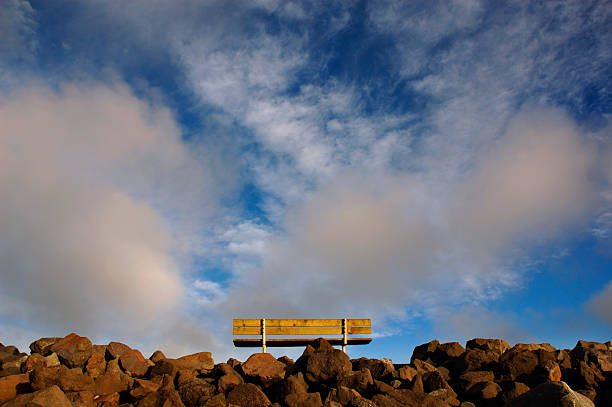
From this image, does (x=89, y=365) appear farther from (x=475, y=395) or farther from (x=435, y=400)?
(x=475, y=395)

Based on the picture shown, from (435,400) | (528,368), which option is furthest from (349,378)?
(528,368)

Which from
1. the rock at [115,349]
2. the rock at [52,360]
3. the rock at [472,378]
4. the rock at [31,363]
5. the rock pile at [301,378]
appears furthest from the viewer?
the rock at [115,349]

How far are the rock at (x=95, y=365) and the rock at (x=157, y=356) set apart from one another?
3.85 feet

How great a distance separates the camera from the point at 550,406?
24.7 feet

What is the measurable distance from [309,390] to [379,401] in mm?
1781

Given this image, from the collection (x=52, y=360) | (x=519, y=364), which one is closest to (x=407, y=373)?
(x=519, y=364)

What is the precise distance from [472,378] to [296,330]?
5936 millimetres

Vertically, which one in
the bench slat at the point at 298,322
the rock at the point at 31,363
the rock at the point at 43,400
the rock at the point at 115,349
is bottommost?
the rock at the point at 43,400

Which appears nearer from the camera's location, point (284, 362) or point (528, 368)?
point (528, 368)

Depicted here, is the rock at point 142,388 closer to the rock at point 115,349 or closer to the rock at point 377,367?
the rock at point 115,349

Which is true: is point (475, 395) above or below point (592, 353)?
below

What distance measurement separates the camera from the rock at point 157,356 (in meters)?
11.7

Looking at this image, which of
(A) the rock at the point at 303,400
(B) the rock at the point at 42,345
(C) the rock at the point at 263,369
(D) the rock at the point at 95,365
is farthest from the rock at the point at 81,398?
(A) the rock at the point at 303,400

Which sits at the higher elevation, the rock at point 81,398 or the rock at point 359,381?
the rock at point 359,381
